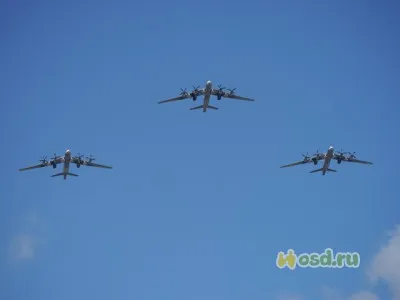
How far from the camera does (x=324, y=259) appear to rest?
80375 mm

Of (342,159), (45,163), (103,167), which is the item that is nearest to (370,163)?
(342,159)

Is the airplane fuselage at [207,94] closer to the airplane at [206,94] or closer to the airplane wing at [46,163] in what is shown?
the airplane at [206,94]

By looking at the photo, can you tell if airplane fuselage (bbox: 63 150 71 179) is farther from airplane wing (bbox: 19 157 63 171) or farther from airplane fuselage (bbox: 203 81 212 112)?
airplane fuselage (bbox: 203 81 212 112)

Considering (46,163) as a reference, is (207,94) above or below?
above

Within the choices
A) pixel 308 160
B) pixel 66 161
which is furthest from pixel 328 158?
pixel 66 161

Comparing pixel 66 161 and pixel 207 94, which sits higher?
pixel 207 94

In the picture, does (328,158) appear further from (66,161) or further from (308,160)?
(66,161)

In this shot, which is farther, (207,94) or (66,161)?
(66,161)

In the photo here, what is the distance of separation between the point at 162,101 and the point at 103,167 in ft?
48.5

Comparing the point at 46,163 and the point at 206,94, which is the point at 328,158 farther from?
the point at 46,163

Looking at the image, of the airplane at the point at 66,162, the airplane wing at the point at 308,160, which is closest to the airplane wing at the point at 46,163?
the airplane at the point at 66,162

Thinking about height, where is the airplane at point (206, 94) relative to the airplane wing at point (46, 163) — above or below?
above

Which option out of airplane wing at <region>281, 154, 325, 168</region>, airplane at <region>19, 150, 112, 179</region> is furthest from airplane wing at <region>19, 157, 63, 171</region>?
airplane wing at <region>281, 154, 325, 168</region>

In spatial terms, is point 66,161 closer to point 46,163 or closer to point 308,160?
point 46,163
